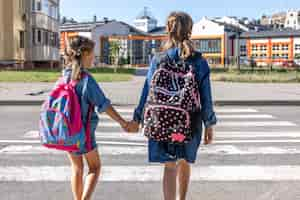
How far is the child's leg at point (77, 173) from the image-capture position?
416cm

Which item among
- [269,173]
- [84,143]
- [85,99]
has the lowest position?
[269,173]

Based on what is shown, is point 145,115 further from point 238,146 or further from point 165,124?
point 238,146

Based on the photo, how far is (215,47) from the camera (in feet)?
319

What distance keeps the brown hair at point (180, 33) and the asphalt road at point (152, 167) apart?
173 centimetres

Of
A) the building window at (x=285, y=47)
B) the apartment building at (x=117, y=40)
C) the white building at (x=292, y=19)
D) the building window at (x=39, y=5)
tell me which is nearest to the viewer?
the building window at (x=39, y=5)

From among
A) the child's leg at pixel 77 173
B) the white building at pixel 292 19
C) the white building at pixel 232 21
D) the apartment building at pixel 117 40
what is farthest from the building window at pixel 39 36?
the white building at pixel 292 19

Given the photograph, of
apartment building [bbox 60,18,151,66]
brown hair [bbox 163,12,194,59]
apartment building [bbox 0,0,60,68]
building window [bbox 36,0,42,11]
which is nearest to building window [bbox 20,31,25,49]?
apartment building [bbox 0,0,60,68]

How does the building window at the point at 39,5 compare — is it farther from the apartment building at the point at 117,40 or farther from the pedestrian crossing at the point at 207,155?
the pedestrian crossing at the point at 207,155

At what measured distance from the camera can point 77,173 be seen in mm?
4215

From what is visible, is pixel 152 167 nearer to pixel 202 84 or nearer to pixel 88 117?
pixel 88 117

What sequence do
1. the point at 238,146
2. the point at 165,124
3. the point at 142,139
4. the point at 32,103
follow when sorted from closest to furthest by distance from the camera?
1. the point at 165,124
2. the point at 238,146
3. the point at 142,139
4. the point at 32,103

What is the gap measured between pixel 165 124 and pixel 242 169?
8.79 ft

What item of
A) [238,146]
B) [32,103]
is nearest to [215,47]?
[32,103]

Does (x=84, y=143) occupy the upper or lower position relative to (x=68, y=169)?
upper
